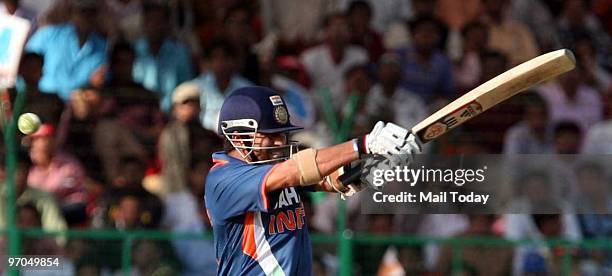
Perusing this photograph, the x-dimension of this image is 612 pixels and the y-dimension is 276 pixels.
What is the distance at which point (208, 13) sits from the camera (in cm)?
1225

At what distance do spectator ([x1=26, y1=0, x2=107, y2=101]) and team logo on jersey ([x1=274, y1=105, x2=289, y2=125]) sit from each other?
4565 millimetres

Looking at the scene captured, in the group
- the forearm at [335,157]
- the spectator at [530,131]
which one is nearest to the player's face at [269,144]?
the forearm at [335,157]

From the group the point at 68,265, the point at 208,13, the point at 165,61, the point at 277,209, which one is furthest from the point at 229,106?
→ the point at 208,13

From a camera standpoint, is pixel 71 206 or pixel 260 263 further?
pixel 71 206

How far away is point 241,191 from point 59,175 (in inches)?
159

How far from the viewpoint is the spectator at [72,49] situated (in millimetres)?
10906

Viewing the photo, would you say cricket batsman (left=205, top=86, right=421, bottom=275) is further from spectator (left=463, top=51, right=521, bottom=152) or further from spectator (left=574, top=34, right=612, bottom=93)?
spectator (left=574, top=34, right=612, bottom=93)

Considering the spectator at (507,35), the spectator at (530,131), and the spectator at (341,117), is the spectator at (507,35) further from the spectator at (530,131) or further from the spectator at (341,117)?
the spectator at (341,117)

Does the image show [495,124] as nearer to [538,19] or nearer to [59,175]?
[538,19]

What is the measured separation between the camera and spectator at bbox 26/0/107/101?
10906 millimetres

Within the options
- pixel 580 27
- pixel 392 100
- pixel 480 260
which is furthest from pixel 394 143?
pixel 580 27

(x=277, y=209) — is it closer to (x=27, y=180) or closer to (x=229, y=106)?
(x=229, y=106)

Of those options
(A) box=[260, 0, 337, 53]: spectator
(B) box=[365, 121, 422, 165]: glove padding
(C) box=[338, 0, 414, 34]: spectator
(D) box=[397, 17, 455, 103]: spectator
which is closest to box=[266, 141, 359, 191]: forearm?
(B) box=[365, 121, 422, 165]: glove padding

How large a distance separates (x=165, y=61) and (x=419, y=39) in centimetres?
227
